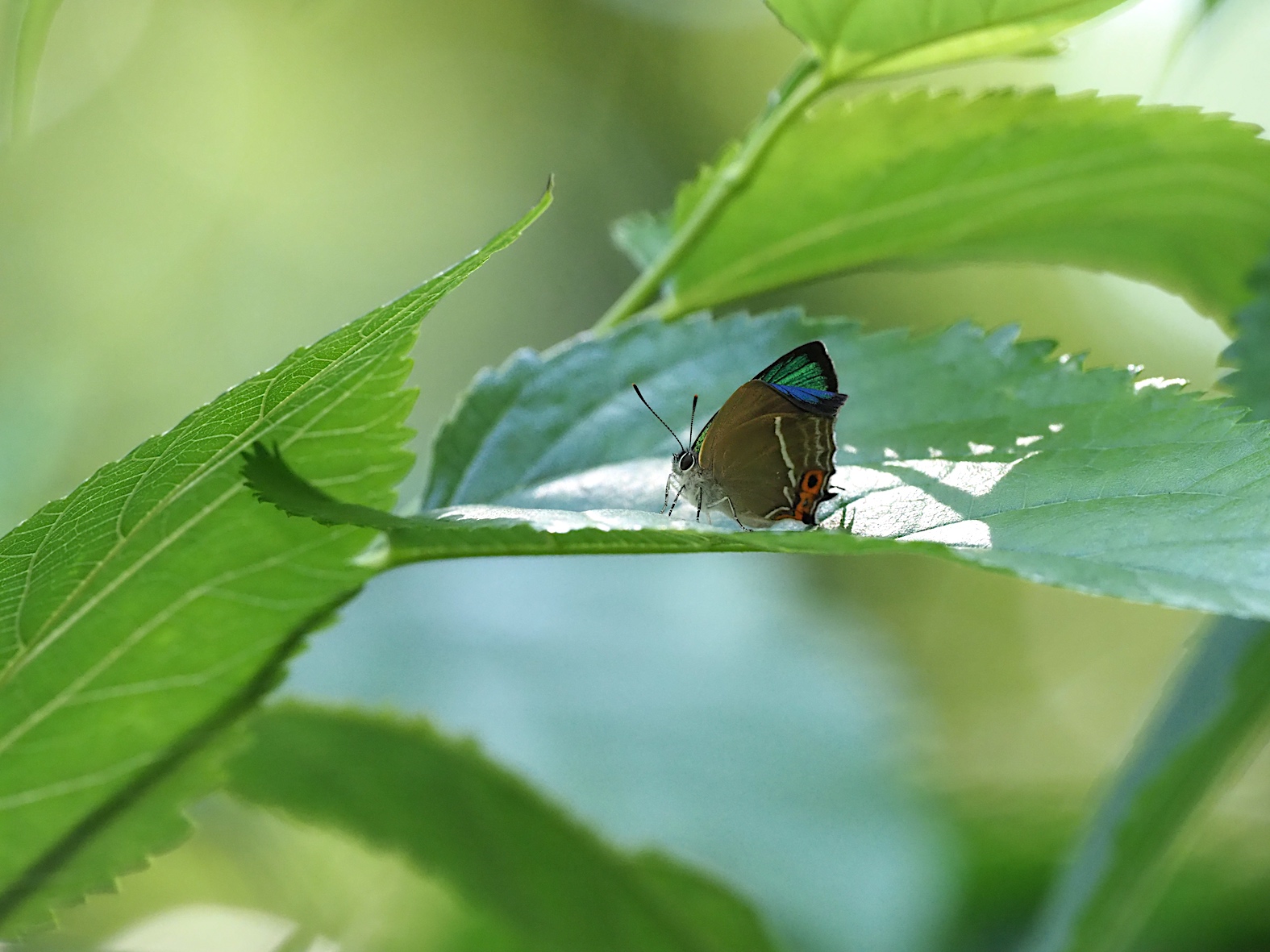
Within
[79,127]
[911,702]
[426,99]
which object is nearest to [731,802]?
[911,702]

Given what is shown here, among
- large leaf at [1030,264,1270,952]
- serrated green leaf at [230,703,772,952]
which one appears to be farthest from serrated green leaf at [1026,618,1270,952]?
serrated green leaf at [230,703,772,952]

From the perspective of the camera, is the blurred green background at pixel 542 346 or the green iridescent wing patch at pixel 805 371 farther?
the blurred green background at pixel 542 346

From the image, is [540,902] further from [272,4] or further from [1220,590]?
[272,4]

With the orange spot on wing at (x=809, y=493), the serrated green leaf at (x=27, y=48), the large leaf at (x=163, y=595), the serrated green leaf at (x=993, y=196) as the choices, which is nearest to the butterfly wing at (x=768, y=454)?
the orange spot on wing at (x=809, y=493)

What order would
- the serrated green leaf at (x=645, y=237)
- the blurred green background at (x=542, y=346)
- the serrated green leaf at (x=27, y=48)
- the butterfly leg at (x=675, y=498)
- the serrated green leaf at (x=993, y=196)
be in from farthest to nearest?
the blurred green background at (x=542, y=346) < the serrated green leaf at (x=645, y=237) < the butterfly leg at (x=675, y=498) < the serrated green leaf at (x=993, y=196) < the serrated green leaf at (x=27, y=48)

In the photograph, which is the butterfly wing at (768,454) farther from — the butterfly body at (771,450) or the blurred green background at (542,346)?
the blurred green background at (542,346)

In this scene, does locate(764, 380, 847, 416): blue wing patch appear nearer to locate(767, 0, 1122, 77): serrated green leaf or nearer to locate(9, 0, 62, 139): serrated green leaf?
locate(767, 0, 1122, 77): serrated green leaf

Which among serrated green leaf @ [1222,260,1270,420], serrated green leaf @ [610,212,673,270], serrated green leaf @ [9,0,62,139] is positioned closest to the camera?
serrated green leaf @ [9,0,62,139]
